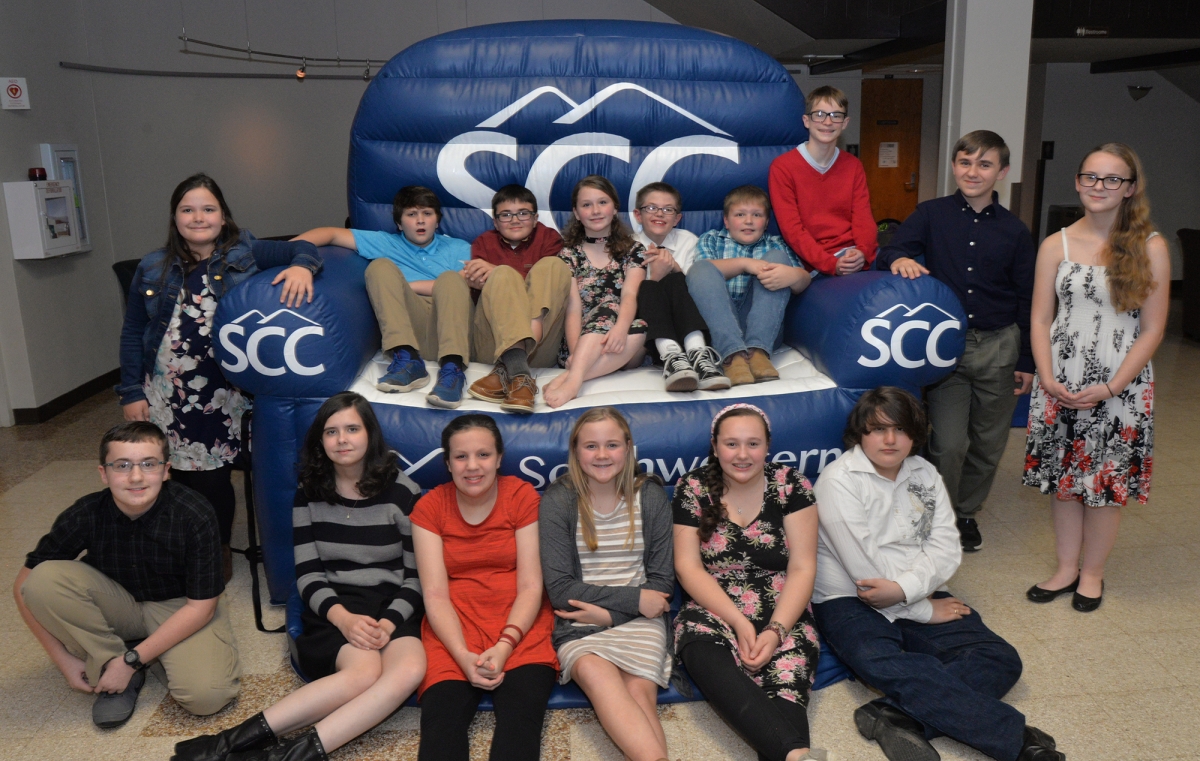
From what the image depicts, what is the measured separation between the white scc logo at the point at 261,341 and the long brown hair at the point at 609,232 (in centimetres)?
107

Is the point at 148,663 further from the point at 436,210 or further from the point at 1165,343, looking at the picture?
the point at 1165,343

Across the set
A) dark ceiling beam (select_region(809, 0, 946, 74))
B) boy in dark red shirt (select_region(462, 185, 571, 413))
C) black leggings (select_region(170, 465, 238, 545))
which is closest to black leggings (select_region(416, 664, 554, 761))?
boy in dark red shirt (select_region(462, 185, 571, 413))

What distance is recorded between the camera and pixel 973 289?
3066mm

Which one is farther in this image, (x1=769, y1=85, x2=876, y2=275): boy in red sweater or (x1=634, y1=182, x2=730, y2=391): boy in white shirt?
(x1=769, y1=85, x2=876, y2=275): boy in red sweater

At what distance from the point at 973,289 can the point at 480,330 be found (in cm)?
162

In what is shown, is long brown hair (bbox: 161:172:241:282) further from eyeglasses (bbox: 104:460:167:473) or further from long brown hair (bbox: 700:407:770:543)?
long brown hair (bbox: 700:407:770:543)

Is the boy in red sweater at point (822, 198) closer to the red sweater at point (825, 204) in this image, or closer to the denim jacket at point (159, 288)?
the red sweater at point (825, 204)

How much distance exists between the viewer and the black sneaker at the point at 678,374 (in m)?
2.85

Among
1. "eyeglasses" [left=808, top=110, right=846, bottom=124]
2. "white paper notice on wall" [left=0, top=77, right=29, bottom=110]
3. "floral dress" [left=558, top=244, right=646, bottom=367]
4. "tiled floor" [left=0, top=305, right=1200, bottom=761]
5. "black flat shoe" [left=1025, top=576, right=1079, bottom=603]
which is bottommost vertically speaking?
"tiled floor" [left=0, top=305, right=1200, bottom=761]

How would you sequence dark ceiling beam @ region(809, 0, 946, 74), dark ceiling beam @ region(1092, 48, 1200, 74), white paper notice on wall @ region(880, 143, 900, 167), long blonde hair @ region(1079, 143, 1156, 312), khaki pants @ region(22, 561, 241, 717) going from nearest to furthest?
khaki pants @ region(22, 561, 241, 717) < long blonde hair @ region(1079, 143, 1156, 312) < dark ceiling beam @ region(809, 0, 946, 74) < dark ceiling beam @ region(1092, 48, 1200, 74) < white paper notice on wall @ region(880, 143, 900, 167)

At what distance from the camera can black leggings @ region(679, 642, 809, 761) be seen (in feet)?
6.82

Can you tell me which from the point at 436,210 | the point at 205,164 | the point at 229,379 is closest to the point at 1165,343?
the point at 436,210

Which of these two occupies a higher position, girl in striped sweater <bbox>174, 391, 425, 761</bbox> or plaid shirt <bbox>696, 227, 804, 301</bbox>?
plaid shirt <bbox>696, 227, 804, 301</bbox>

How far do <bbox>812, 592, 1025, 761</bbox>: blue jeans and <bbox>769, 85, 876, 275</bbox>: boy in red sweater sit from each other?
4.45 ft
